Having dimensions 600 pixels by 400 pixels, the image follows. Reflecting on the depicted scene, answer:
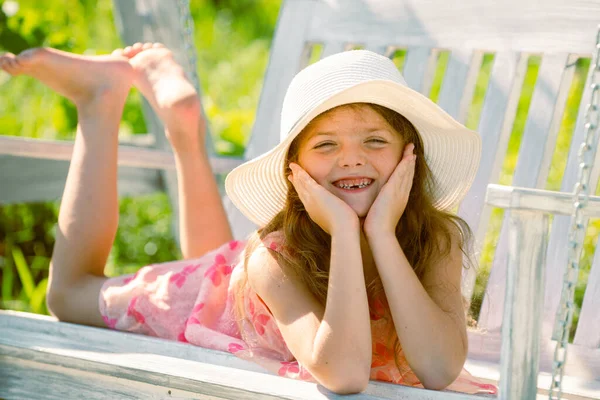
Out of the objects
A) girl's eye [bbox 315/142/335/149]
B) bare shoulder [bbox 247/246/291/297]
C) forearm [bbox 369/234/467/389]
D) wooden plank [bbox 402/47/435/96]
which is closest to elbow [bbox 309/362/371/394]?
forearm [bbox 369/234/467/389]

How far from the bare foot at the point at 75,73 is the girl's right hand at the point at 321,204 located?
76cm

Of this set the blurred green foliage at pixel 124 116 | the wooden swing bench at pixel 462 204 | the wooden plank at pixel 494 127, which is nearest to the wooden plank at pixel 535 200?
the wooden swing bench at pixel 462 204

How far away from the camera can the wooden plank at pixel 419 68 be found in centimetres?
254

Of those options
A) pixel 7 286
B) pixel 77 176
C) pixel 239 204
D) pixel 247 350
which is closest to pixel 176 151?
pixel 77 176

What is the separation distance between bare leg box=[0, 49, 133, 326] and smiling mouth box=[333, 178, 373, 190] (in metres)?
0.77

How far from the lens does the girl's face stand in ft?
5.80

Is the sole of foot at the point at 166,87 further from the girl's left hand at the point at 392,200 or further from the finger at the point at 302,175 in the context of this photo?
the girl's left hand at the point at 392,200

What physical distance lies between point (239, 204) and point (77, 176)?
21.7 inches

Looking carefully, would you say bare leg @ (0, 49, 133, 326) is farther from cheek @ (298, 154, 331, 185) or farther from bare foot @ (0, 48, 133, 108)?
cheek @ (298, 154, 331, 185)

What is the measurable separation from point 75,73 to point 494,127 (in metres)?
1.10

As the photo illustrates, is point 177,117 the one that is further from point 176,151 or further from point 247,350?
point 247,350

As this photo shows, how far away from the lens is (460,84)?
2.47 m

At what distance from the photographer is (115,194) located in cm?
236

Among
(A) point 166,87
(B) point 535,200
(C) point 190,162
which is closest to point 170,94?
(A) point 166,87
